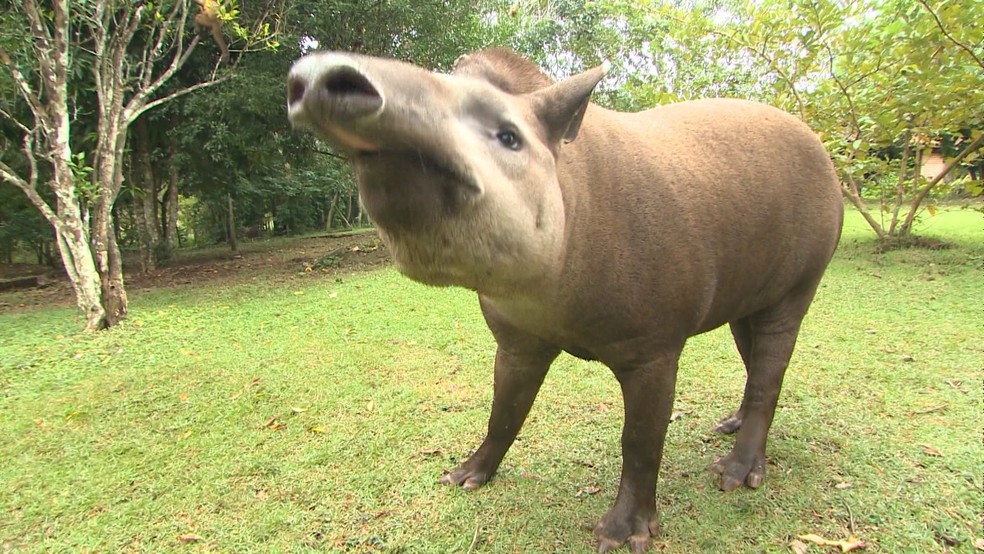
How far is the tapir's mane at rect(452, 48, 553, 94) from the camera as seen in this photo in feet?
5.15

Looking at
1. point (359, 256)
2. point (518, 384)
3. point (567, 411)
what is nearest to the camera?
point (518, 384)

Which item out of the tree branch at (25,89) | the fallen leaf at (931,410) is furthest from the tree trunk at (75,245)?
the fallen leaf at (931,410)

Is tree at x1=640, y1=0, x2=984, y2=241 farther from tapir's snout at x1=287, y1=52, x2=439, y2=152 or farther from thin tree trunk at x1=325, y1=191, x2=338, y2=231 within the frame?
thin tree trunk at x1=325, y1=191, x2=338, y2=231

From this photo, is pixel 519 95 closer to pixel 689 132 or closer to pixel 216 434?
pixel 689 132

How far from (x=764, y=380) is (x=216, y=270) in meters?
8.83

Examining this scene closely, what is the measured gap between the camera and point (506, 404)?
2.38 metres

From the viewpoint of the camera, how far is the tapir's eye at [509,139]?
131 cm

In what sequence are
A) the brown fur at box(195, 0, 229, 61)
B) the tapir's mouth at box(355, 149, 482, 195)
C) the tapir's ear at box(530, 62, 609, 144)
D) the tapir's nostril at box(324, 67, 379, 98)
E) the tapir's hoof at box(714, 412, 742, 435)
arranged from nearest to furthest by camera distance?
the tapir's nostril at box(324, 67, 379, 98) < the tapir's mouth at box(355, 149, 482, 195) < the tapir's ear at box(530, 62, 609, 144) < the tapir's hoof at box(714, 412, 742, 435) < the brown fur at box(195, 0, 229, 61)

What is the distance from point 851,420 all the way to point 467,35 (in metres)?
7.10

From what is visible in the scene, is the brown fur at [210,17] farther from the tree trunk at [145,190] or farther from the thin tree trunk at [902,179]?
the thin tree trunk at [902,179]

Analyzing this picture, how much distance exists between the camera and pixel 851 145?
6477 millimetres

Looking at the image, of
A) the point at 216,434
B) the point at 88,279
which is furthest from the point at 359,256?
the point at 216,434

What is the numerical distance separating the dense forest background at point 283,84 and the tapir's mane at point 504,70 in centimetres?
465

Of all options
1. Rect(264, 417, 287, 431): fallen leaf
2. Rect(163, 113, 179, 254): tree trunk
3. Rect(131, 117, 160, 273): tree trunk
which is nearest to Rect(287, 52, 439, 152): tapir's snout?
Rect(264, 417, 287, 431): fallen leaf
